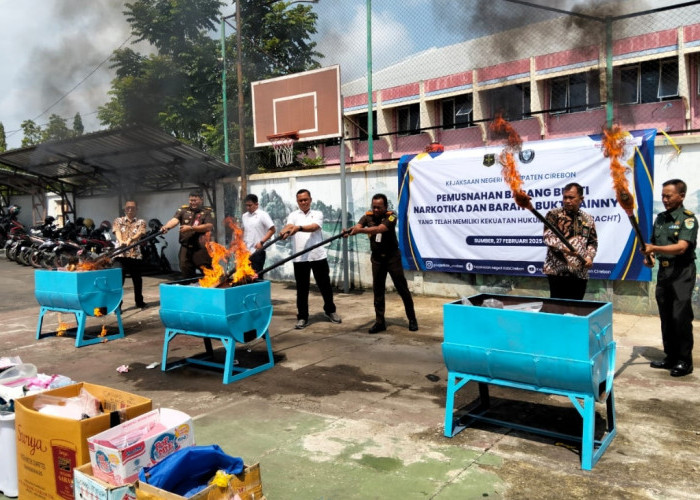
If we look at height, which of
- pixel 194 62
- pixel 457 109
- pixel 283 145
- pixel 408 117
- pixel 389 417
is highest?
pixel 194 62

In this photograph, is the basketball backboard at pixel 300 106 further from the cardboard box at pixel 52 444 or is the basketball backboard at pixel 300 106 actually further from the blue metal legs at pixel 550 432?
the cardboard box at pixel 52 444

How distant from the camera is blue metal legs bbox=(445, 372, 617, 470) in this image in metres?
3.24

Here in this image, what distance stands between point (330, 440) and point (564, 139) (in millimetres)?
5740

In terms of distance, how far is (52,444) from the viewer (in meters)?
2.81

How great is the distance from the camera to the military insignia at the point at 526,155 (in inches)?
308

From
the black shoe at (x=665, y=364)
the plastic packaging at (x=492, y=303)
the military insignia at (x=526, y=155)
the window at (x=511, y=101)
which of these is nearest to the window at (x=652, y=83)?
the window at (x=511, y=101)

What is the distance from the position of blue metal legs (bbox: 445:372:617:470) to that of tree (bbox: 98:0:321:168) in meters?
9.05

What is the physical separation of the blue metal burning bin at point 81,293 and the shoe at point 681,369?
20.0 ft

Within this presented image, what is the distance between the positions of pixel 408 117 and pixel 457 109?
8.75 feet

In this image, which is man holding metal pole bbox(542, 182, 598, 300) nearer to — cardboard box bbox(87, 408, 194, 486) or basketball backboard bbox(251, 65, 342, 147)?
cardboard box bbox(87, 408, 194, 486)

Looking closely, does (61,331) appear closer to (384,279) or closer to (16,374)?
(16,374)

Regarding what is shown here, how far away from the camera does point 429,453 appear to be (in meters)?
3.51

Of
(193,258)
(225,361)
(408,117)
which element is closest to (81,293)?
(193,258)

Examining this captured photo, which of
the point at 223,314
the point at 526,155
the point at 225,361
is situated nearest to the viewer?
the point at 223,314
